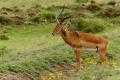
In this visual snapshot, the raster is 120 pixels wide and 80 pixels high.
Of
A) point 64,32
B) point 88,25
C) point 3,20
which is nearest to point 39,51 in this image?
point 64,32

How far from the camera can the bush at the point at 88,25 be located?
19078 mm

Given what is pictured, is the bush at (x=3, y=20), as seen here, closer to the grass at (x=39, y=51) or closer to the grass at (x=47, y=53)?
the grass at (x=47, y=53)

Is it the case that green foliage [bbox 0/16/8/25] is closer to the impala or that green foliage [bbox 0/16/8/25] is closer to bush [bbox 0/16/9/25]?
bush [bbox 0/16/9/25]

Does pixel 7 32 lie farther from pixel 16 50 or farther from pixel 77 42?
pixel 77 42

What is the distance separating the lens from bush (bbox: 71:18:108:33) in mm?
19078

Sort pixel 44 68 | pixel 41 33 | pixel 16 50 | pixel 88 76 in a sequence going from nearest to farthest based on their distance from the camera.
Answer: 1. pixel 88 76
2. pixel 44 68
3. pixel 16 50
4. pixel 41 33

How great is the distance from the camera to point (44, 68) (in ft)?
40.8

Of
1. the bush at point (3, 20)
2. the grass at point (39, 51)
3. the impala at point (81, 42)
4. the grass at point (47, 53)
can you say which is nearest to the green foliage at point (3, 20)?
the bush at point (3, 20)

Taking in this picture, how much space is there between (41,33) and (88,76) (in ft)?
30.9

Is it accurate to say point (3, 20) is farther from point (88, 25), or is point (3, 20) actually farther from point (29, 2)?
point (29, 2)

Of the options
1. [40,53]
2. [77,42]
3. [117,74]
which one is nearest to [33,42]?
[40,53]

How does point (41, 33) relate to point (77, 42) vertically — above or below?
below

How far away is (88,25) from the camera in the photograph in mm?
19359

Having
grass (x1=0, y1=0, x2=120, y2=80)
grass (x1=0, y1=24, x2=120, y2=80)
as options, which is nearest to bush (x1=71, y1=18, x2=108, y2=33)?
grass (x1=0, y1=0, x2=120, y2=80)
